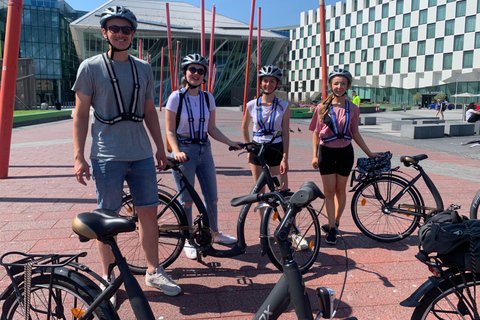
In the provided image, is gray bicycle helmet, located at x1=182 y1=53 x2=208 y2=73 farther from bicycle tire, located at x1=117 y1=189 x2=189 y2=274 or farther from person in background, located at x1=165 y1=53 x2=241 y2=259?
bicycle tire, located at x1=117 y1=189 x2=189 y2=274

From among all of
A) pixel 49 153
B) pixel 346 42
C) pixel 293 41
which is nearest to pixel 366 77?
pixel 346 42

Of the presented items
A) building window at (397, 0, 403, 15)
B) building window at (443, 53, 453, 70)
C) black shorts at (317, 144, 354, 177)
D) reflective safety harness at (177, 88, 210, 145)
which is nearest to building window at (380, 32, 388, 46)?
building window at (397, 0, 403, 15)

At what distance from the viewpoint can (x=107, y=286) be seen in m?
2.04

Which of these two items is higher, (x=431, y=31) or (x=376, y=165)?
(x=431, y=31)

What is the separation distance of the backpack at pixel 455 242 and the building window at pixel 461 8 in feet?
221

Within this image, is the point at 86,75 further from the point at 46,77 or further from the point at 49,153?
the point at 46,77

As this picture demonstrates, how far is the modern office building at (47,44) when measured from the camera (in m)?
64.2

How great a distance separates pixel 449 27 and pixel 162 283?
68765 millimetres

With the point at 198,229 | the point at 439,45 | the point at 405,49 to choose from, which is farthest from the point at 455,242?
the point at 405,49

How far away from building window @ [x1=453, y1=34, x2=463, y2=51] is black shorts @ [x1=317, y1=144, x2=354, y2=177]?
64744mm

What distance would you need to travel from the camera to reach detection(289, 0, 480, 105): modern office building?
194ft

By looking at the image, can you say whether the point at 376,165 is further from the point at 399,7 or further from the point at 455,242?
the point at 399,7

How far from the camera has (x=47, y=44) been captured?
6612 cm

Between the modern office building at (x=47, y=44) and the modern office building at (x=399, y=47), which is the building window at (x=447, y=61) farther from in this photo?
the modern office building at (x=47, y=44)
